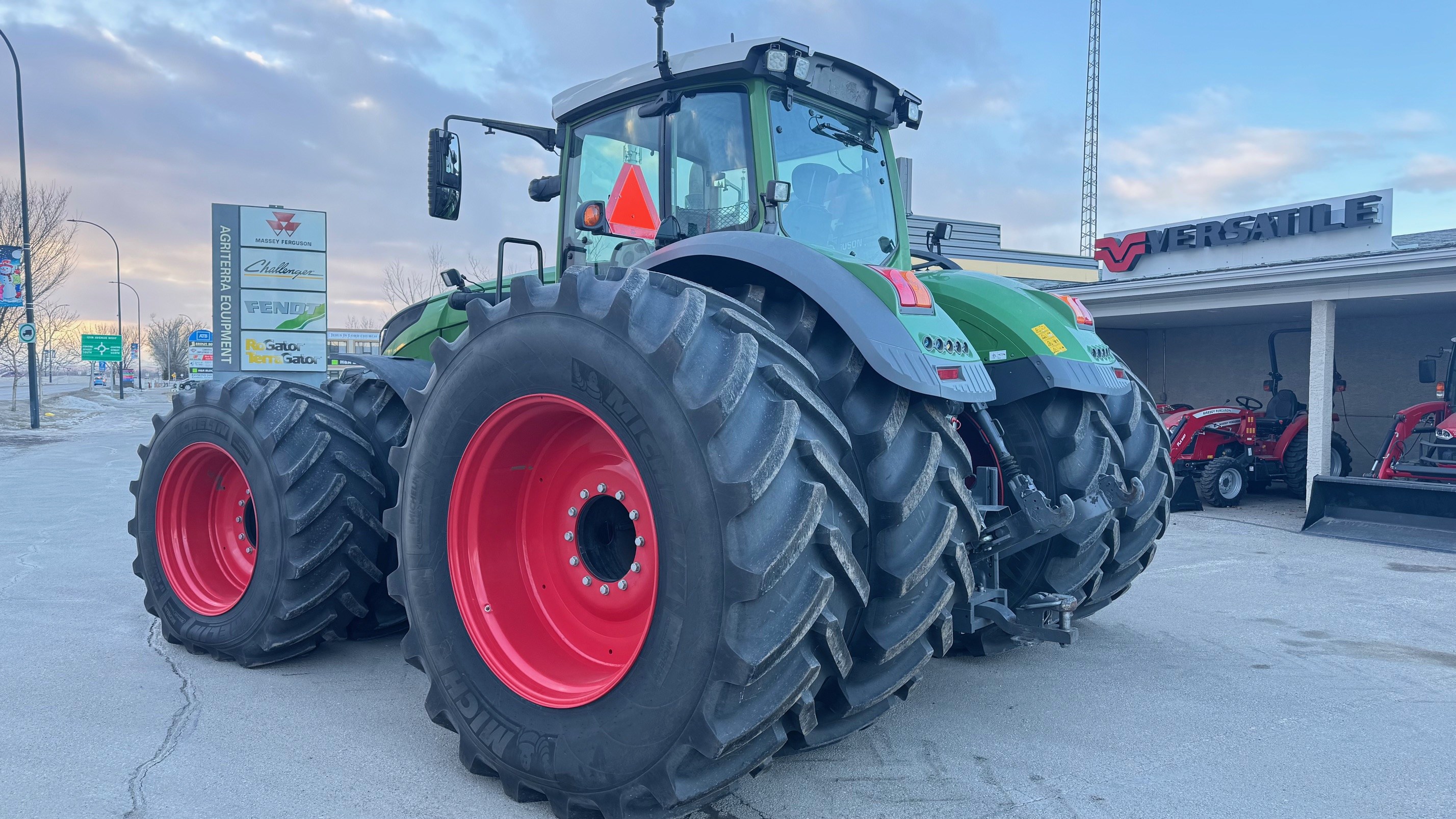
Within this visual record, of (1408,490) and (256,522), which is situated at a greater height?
(256,522)

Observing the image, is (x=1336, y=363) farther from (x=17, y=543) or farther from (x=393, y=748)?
(x=17, y=543)

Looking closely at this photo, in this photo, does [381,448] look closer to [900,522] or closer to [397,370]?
[397,370]

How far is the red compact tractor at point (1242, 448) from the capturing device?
11.6 m

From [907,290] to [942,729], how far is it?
67.0 inches

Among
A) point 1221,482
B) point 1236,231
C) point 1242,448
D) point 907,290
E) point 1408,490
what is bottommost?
point 1221,482

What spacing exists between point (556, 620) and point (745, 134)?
6.52 ft

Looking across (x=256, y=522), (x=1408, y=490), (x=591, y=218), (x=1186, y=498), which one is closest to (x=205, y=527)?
(x=256, y=522)

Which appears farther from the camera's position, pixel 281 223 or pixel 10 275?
pixel 10 275

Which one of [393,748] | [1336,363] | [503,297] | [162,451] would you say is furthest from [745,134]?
[1336,363]

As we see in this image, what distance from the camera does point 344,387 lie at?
4664 millimetres

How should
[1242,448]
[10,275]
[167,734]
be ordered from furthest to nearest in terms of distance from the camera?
[10,275]
[1242,448]
[167,734]

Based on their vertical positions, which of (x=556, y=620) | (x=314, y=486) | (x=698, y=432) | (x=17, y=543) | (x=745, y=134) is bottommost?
(x=17, y=543)

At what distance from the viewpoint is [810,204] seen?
3.87 m

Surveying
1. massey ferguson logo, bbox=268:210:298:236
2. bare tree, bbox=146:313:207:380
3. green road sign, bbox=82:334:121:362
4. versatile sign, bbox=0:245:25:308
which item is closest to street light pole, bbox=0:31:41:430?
versatile sign, bbox=0:245:25:308
